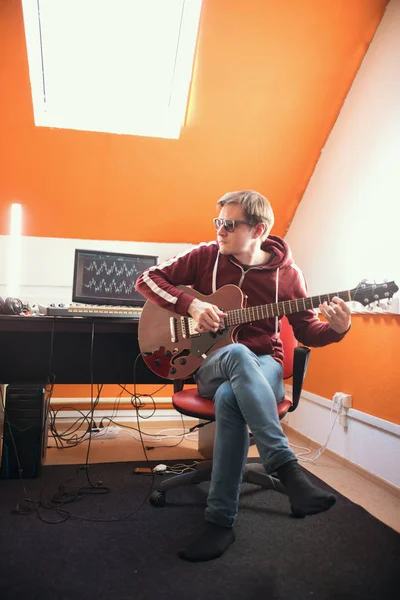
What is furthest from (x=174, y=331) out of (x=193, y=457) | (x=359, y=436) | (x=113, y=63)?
(x=113, y=63)

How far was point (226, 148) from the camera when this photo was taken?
2746mm

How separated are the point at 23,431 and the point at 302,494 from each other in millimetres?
1358

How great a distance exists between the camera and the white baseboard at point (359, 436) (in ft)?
6.52

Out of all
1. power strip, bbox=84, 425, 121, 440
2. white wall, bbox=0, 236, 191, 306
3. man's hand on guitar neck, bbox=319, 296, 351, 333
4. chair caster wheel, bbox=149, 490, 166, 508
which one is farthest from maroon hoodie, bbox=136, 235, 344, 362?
power strip, bbox=84, 425, 121, 440

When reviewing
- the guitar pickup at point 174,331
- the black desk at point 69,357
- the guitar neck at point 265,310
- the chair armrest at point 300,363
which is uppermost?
the guitar neck at point 265,310

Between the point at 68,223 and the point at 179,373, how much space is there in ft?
4.94

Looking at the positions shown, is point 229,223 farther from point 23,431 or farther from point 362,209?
point 23,431

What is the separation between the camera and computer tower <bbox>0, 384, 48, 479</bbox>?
204 centimetres

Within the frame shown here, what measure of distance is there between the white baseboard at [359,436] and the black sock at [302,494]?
893 mm

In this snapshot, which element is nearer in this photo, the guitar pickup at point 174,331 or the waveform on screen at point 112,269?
the guitar pickup at point 174,331

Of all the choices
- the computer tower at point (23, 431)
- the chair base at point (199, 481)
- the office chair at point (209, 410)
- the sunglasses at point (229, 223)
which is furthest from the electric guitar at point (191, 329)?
the computer tower at point (23, 431)

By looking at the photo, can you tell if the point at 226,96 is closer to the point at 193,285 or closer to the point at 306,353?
the point at 193,285

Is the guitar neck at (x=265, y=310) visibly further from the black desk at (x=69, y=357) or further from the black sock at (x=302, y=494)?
the black desk at (x=69, y=357)

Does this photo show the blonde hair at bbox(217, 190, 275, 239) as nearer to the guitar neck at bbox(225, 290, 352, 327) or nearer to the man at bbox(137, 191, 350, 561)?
the man at bbox(137, 191, 350, 561)
